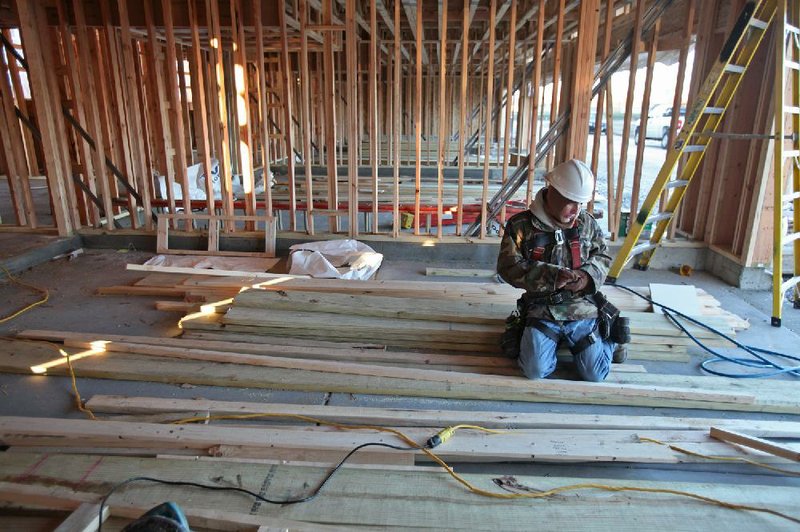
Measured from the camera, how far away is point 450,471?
2.65 m

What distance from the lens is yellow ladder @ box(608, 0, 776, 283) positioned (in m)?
4.54

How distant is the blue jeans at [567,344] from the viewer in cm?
355

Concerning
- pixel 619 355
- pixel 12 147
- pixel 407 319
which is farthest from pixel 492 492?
pixel 12 147

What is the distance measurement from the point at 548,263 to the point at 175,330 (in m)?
3.17

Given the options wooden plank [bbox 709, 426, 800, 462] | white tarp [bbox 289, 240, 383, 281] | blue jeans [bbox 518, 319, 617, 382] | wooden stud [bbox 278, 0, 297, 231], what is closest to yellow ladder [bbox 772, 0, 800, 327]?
Answer: blue jeans [bbox 518, 319, 617, 382]

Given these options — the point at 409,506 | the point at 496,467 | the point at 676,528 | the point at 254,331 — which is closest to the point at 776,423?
the point at 676,528

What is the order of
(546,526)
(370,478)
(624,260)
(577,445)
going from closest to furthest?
(546,526), (370,478), (577,445), (624,260)

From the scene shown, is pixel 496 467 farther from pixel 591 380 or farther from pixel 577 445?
pixel 591 380

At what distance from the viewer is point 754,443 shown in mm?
2787

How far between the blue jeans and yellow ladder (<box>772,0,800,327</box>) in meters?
2.00

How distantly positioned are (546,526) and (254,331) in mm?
2762

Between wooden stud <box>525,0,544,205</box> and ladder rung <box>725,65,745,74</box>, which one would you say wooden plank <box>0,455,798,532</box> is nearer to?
ladder rung <box>725,65,745,74</box>

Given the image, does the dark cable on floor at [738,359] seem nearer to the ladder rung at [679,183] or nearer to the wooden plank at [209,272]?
the ladder rung at [679,183]

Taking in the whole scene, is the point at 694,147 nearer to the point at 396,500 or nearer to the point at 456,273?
the point at 456,273
